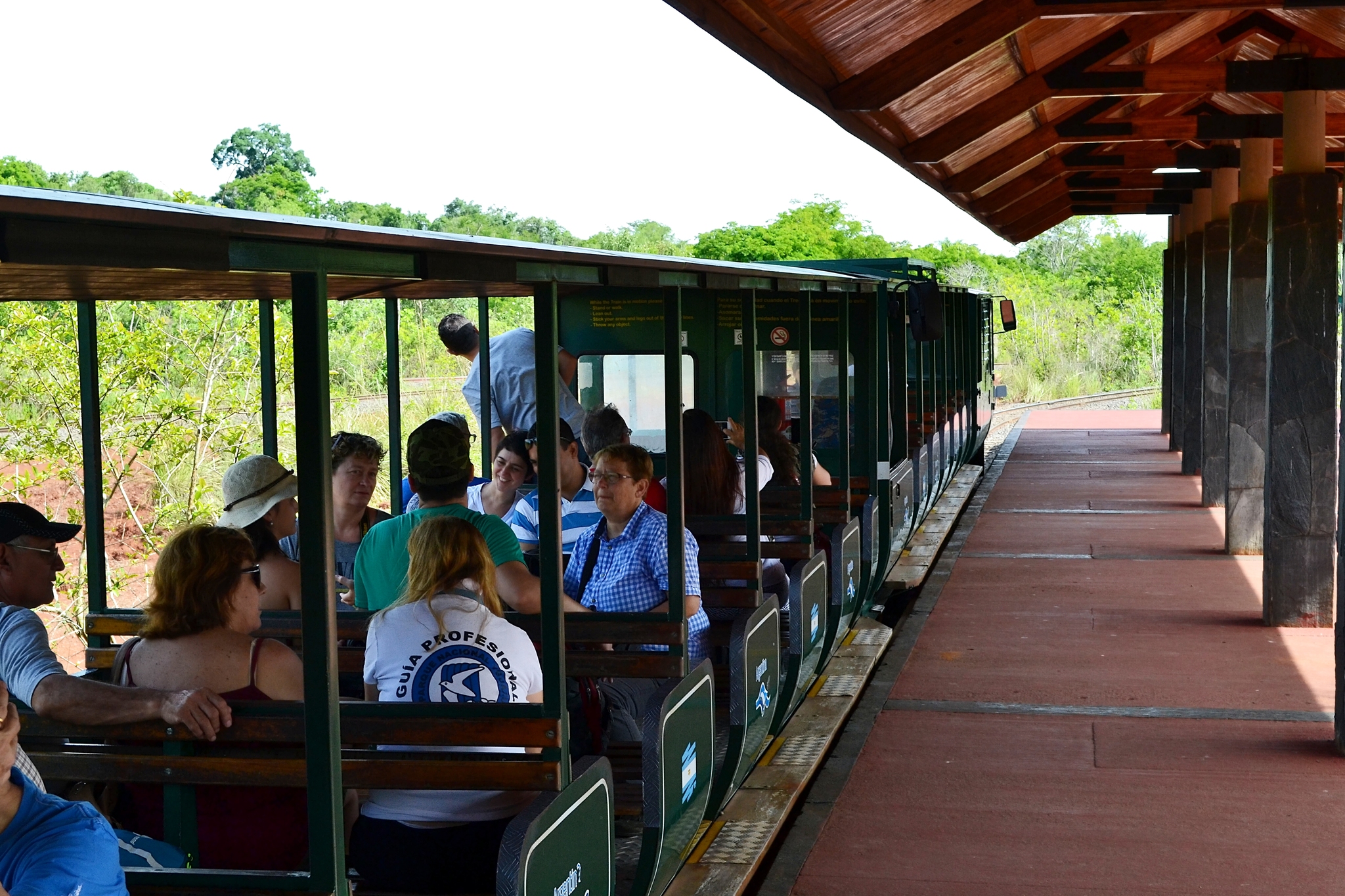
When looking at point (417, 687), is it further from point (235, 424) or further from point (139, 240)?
point (235, 424)

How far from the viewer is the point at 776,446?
7.98 meters

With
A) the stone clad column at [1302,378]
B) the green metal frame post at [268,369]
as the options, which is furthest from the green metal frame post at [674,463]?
the stone clad column at [1302,378]

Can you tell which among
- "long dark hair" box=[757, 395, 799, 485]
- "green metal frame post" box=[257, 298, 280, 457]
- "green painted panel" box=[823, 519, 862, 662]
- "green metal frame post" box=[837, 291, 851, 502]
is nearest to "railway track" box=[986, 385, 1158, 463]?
"green metal frame post" box=[837, 291, 851, 502]

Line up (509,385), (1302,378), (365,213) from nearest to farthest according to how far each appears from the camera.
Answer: (509,385), (1302,378), (365,213)

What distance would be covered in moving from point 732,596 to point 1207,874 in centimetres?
209

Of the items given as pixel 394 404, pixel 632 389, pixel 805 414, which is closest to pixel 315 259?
pixel 394 404

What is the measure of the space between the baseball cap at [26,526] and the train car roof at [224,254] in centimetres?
55

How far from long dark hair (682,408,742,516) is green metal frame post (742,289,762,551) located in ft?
1.93

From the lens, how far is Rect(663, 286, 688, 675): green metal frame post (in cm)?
477

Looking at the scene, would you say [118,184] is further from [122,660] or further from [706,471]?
[122,660]

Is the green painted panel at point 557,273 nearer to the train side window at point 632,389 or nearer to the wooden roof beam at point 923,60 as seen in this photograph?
the wooden roof beam at point 923,60

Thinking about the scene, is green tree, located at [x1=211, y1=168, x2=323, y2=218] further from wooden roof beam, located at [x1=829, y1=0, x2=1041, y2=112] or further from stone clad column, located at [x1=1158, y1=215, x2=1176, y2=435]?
wooden roof beam, located at [x1=829, y1=0, x2=1041, y2=112]

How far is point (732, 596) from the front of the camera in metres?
6.24

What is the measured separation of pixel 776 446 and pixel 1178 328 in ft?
47.9
